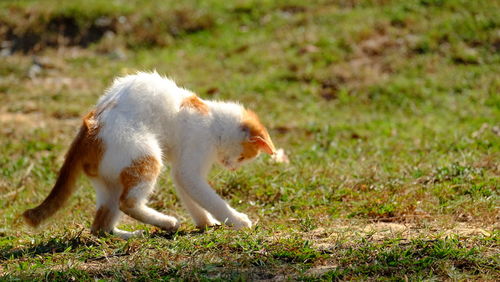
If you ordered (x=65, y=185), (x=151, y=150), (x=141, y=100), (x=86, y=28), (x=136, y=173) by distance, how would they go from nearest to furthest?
1. (x=136, y=173)
2. (x=151, y=150)
3. (x=65, y=185)
4. (x=141, y=100)
5. (x=86, y=28)

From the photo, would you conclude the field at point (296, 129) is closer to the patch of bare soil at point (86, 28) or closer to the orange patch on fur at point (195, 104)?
the patch of bare soil at point (86, 28)

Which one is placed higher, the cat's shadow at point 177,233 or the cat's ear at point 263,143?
the cat's ear at point 263,143

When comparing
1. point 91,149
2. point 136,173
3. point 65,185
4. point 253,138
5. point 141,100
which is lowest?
point 253,138

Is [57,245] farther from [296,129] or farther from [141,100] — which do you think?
[296,129]

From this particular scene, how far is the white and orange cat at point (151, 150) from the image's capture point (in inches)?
200

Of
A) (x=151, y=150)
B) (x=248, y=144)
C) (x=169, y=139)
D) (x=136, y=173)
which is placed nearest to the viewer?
(x=136, y=173)

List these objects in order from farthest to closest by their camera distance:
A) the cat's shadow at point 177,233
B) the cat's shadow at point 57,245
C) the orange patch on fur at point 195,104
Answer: the orange patch on fur at point 195,104
the cat's shadow at point 177,233
the cat's shadow at point 57,245

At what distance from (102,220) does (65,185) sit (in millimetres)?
393

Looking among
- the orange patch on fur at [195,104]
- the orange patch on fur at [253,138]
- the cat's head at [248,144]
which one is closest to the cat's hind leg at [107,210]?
the orange patch on fur at [195,104]

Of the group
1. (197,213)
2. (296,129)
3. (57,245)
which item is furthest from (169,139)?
(296,129)

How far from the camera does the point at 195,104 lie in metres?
5.81

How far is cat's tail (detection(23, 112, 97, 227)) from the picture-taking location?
526 centimetres

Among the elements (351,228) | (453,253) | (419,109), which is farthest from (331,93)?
(453,253)

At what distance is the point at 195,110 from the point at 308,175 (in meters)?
1.71
